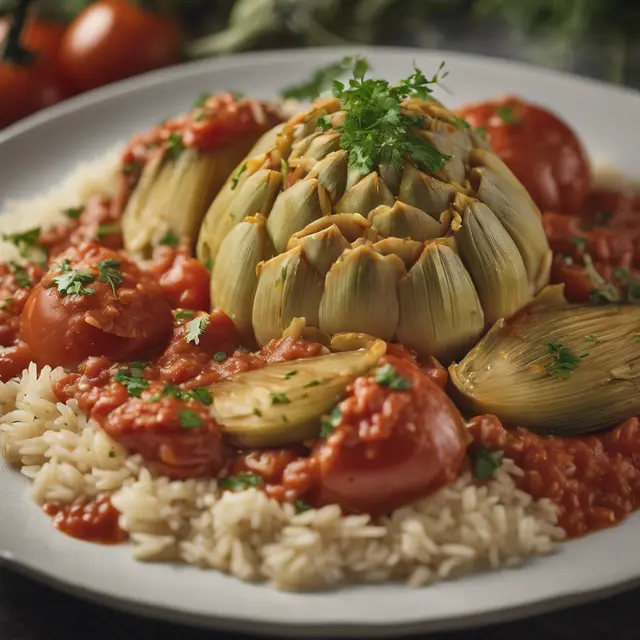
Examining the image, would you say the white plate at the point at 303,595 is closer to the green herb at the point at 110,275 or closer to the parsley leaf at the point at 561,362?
the parsley leaf at the point at 561,362

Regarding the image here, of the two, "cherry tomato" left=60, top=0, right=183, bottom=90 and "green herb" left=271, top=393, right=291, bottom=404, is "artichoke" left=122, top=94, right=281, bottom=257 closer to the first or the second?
"green herb" left=271, top=393, right=291, bottom=404

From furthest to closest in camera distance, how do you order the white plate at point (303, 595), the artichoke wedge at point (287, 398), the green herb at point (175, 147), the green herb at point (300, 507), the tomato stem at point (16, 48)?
the tomato stem at point (16, 48) < the green herb at point (175, 147) < the artichoke wedge at point (287, 398) < the green herb at point (300, 507) < the white plate at point (303, 595)

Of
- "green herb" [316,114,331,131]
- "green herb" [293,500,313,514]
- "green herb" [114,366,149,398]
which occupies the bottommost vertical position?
"green herb" [293,500,313,514]

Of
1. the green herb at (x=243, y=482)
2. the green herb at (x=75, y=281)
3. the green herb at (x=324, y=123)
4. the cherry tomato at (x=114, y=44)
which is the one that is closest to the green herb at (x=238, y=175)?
the green herb at (x=324, y=123)

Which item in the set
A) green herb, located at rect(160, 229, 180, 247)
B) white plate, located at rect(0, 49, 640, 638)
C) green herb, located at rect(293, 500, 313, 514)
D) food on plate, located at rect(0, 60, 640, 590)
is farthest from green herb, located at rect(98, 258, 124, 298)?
green herb, located at rect(293, 500, 313, 514)

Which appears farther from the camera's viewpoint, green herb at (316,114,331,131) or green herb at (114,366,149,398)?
green herb at (316,114,331,131)

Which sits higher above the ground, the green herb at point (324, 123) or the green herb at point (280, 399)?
the green herb at point (324, 123)
